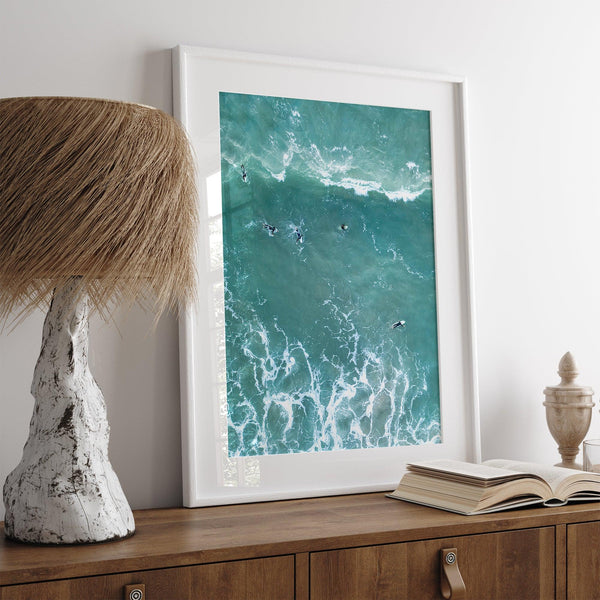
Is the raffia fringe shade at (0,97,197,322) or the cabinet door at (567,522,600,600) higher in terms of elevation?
the raffia fringe shade at (0,97,197,322)

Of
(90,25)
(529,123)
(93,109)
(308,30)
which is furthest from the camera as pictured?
(529,123)

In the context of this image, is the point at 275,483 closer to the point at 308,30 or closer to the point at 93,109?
the point at 93,109

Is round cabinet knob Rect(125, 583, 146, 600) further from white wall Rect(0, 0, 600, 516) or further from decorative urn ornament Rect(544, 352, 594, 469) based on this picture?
decorative urn ornament Rect(544, 352, 594, 469)

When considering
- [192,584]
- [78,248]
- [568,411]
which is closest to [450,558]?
[192,584]

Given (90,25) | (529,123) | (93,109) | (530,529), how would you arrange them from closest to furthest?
(93,109), (530,529), (90,25), (529,123)

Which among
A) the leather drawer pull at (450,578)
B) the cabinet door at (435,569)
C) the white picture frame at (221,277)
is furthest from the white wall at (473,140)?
the leather drawer pull at (450,578)

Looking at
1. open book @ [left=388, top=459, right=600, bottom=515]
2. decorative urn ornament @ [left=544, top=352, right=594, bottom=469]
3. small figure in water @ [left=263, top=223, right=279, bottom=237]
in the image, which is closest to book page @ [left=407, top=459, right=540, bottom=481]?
open book @ [left=388, top=459, right=600, bottom=515]

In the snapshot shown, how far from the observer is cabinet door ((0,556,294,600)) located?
1.11 metres

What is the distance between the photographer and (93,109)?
117 centimetres

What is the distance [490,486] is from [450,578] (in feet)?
0.64

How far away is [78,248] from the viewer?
3.76 feet

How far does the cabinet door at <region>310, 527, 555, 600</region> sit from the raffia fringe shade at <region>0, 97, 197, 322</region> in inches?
22.4

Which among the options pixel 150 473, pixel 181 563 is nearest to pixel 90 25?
pixel 150 473

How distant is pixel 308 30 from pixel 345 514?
101cm
